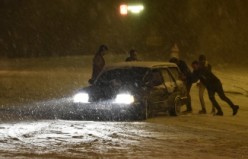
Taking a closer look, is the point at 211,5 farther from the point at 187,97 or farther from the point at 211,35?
the point at 187,97

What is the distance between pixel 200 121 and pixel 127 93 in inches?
72.1

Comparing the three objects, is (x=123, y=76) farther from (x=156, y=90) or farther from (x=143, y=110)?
(x=143, y=110)

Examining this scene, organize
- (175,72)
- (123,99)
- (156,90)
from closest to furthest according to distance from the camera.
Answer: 1. (123,99)
2. (156,90)
3. (175,72)

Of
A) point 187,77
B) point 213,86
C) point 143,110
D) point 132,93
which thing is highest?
point 187,77

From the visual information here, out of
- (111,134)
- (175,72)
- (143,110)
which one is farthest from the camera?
(175,72)

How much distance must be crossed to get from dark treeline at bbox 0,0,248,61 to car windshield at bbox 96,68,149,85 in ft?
64.0

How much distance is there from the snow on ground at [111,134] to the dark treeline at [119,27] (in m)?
18.9

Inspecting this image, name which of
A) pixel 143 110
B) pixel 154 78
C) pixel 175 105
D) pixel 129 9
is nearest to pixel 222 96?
pixel 175 105

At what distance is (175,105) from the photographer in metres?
15.2

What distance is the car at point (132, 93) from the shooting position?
13844 mm

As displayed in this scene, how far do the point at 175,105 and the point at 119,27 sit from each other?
38349 mm

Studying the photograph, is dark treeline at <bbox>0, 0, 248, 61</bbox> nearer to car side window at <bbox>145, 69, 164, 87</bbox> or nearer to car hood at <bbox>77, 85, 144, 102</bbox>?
car side window at <bbox>145, 69, 164, 87</bbox>

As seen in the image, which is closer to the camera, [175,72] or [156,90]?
[156,90]

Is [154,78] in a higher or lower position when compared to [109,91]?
higher
